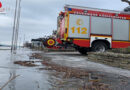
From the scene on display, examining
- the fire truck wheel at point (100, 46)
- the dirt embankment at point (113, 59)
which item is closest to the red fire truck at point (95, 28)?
the fire truck wheel at point (100, 46)

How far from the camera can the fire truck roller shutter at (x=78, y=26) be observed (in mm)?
12656

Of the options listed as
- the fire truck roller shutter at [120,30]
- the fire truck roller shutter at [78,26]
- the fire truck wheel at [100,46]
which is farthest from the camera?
the fire truck roller shutter at [120,30]

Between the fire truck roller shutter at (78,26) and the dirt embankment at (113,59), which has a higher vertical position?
the fire truck roller shutter at (78,26)

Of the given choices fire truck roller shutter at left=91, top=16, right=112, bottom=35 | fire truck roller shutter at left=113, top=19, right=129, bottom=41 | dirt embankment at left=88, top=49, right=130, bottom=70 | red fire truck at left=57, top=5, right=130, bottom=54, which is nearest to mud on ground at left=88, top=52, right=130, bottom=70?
dirt embankment at left=88, top=49, right=130, bottom=70

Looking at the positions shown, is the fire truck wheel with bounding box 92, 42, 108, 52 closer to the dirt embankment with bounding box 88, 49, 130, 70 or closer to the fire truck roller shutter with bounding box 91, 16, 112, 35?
the fire truck roller shutter with bounding box 91, 16, 112, 35

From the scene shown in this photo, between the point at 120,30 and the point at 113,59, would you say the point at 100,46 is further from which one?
the point at 113,59

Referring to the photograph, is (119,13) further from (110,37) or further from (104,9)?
(110,37)

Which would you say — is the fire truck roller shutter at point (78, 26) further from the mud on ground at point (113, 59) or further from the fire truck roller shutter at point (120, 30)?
the mud on ground at point (113, 59)

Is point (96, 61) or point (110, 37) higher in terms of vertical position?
point (110, 37)

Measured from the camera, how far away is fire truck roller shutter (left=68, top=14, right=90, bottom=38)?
12.7 meters

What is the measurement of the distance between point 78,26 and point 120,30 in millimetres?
3112

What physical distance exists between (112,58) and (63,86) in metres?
4.79

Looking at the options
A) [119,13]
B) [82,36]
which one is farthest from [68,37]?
[119,13]

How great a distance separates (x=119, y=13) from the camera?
1352 cm
